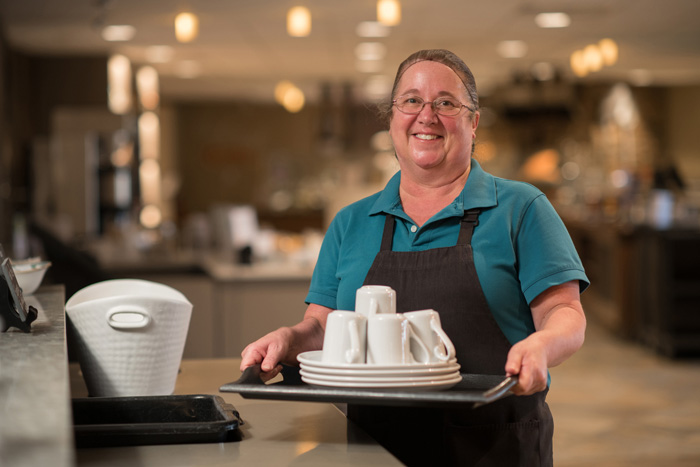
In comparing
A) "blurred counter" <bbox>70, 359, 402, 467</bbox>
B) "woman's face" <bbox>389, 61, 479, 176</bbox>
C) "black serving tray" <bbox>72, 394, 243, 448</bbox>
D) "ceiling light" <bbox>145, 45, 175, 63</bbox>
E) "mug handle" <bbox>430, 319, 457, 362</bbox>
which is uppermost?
"ceiling light" <bbox>145, 45, 175, 63</bbox>

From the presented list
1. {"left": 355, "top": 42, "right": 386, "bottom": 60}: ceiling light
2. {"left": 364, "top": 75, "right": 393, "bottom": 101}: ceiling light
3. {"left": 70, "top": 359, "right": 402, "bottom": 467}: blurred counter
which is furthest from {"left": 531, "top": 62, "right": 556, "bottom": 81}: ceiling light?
{"left": 70, "top": 359, "right": 402, "bottom": 467}: blurred counter

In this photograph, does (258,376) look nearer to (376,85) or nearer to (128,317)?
(128,317)

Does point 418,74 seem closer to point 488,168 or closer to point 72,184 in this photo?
point 72,184

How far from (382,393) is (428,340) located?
5.3 inches

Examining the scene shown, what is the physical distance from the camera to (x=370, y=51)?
33.0ft

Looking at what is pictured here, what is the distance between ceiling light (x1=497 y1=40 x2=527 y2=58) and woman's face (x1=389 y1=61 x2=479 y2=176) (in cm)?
783

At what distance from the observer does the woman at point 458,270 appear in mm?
1723

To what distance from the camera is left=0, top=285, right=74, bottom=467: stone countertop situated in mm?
840

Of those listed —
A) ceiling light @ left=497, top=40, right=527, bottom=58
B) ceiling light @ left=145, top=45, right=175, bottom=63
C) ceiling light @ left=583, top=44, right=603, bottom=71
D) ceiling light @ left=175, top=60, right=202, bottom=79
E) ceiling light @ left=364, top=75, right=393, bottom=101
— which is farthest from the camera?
ceiling light @ left=364, top=75, right=393, bottom=101

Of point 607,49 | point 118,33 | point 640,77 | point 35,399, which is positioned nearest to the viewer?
point 35,399

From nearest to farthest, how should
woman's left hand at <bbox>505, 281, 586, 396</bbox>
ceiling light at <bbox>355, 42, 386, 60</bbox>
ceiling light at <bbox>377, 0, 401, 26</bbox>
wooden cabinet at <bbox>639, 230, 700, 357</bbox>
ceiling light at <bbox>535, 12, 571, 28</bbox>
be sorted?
woman's left hand at <bbox>505, 281, 586, 396</bbox> → ceiling light at <bbox>377, 0, 401, 26</bbox> → wooden cabinet at <bbox>639, 230, 700, 357</bbox> → ceiling light at <bbox>535, 12, 571, 28</bbox> → ceiling light at <bbox>355, 42, 386, 60</bbox>

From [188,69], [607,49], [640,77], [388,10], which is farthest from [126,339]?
[640,77]

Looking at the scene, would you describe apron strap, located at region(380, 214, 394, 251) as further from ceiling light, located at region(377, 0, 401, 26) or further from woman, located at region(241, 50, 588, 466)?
ceiling light, located at region(377, 0, 401, 26)

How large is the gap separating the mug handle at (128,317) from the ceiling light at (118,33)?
7093mm
